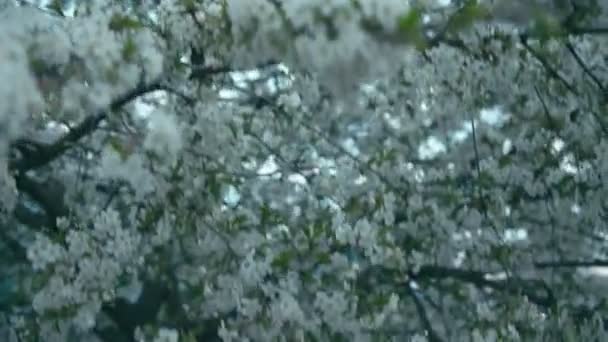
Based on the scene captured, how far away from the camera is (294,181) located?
6.51 metres

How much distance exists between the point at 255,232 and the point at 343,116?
1.34 meters

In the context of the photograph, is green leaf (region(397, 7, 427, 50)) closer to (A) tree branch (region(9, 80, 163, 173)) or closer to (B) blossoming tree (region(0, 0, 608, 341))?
(B) blossoming tree (region(0, 0, 608, 341))

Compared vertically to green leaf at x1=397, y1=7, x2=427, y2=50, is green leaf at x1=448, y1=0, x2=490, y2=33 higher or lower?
higher

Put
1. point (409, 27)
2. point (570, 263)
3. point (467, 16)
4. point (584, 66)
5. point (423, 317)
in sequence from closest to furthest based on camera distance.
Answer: point (409, 27)
point (467, 16)
point (584, 66)
point (423, 317)
point (570, 263)

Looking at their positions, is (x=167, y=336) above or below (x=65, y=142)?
below

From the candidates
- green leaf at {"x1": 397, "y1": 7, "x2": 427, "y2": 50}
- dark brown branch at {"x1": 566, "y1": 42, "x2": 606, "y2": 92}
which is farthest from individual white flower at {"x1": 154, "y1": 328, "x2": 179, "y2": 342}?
green leaf at {"x1": 397, "y1": 7, "x2": 427, "y2": 50}

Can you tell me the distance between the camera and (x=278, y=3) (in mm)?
4105

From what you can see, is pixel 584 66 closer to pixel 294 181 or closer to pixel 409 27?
pixel 294 181

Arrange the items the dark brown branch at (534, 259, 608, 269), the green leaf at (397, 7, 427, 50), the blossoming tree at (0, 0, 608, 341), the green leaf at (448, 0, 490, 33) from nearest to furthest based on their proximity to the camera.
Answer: the green leaf at (397, 7, 427, 50)
the green leaf at (448, 0, 490, 33)
the blossoming tree at (0, 0, 608, 341)
the dark brown branch at (534, 259, 608, 269)

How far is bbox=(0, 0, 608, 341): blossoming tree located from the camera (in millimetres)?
4695

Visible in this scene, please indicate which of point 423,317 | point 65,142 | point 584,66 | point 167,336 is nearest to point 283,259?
point 167,336

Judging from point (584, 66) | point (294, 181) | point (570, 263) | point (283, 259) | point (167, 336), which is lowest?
point (167, 336)

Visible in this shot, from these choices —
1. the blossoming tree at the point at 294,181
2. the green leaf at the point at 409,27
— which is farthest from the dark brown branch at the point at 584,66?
the green leaf at the point at 409,27

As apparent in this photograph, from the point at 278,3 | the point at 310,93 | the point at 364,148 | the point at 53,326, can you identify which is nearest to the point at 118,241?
the point at 53,326
